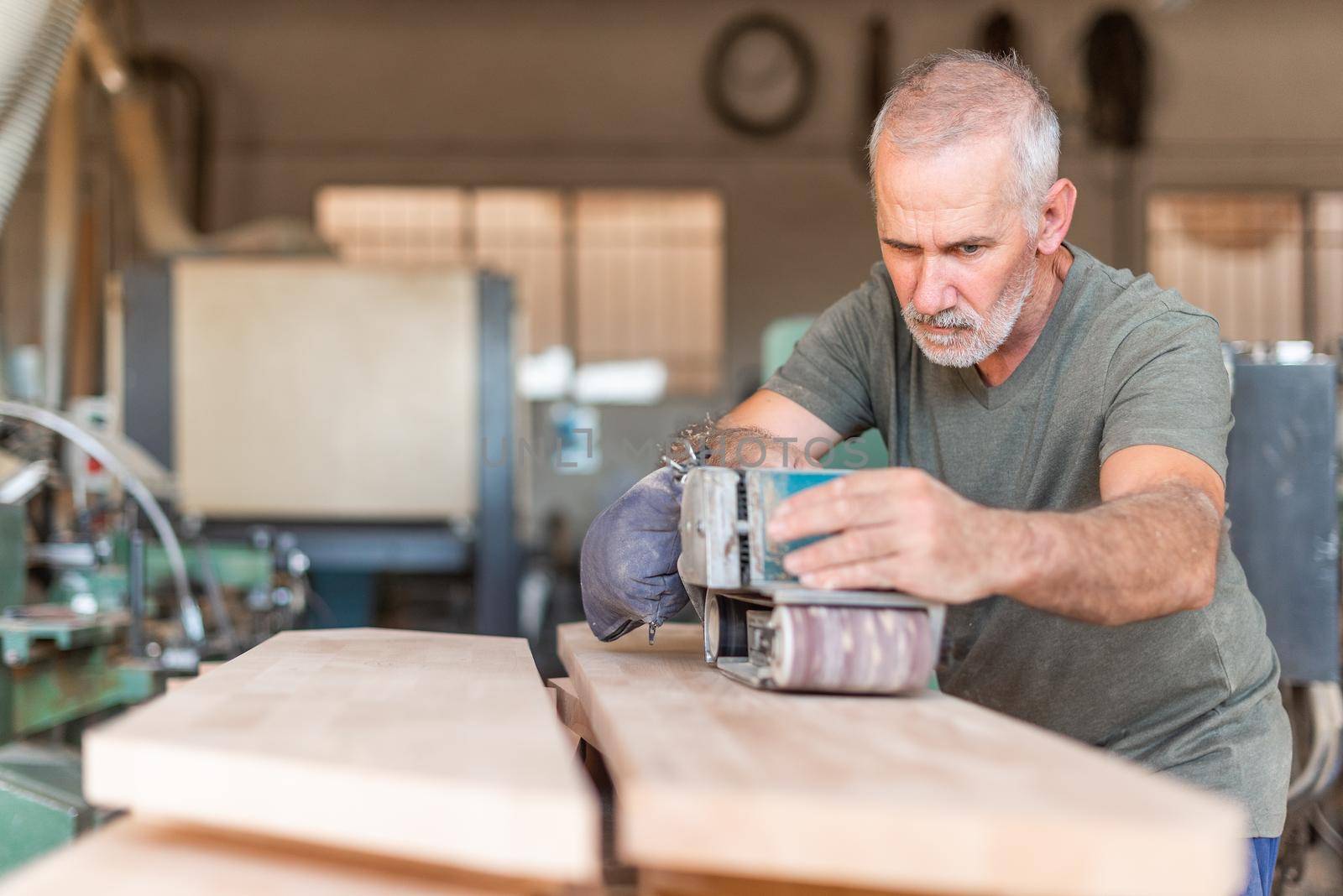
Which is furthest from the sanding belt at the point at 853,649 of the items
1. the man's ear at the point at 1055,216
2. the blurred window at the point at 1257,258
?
the blurred window at the point at 1257,258

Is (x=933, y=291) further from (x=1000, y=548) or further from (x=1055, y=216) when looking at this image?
(x=1000, y=548)

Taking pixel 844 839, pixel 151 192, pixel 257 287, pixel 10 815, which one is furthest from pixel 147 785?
pixel 151 192

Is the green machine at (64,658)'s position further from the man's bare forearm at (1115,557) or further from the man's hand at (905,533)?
the man's bare forearm at (1115,557)

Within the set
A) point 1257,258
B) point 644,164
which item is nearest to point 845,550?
point 644,164

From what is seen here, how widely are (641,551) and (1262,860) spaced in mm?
703

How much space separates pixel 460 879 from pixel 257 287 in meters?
3.35

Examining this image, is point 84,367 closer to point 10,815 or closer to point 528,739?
point 10,815

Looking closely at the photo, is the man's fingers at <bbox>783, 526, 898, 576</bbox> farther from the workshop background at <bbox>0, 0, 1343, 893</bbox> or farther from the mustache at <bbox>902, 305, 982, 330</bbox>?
the workshop background at <bbox>0, 0, 1343, 893</bbox>

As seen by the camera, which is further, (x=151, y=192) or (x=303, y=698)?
(x=151, y=192)

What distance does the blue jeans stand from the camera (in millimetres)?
1215

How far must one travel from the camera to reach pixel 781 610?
91cm

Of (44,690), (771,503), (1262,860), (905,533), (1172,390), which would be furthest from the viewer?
(44,690)

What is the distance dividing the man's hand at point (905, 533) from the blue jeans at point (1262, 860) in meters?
0.58

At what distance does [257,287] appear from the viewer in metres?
3.77
